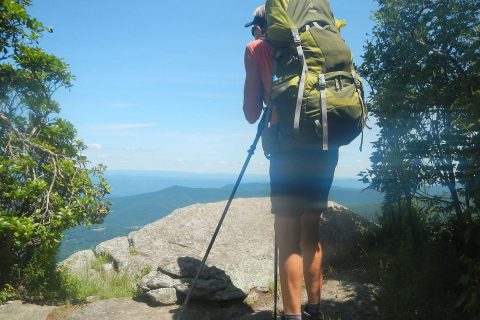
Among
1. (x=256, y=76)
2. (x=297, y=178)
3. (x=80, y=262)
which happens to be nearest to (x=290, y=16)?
(x=256, y=76)

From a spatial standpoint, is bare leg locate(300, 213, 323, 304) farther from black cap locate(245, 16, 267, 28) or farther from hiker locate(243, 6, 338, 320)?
black cap locate(245, 16, 267, 28)

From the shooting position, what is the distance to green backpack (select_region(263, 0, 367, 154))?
321 cm

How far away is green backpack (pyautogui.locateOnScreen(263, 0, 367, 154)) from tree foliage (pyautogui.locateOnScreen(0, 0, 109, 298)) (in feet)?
10.8

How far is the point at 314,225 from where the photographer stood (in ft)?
12.8

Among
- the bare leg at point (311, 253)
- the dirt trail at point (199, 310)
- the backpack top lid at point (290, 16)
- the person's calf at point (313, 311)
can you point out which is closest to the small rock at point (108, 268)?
the dirt trail at point (199, 310)

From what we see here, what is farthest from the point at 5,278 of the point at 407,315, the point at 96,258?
the point at 407,315

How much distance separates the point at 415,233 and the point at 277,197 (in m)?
4.25

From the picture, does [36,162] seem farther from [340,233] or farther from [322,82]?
[340,233]

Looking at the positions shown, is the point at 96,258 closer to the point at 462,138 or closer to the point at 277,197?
the point at 277,197

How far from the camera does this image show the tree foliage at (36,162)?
16.1 ft

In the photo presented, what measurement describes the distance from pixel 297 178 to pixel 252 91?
1.00m

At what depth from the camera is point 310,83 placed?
3244mm

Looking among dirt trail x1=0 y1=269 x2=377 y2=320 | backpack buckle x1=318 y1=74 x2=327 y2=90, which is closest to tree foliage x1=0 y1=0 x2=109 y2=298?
dirt trail x1=0 y1=269 x2=377 y2=320

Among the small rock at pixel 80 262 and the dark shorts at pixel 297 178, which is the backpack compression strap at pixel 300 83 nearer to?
the dark shorts at pixel 297 178
